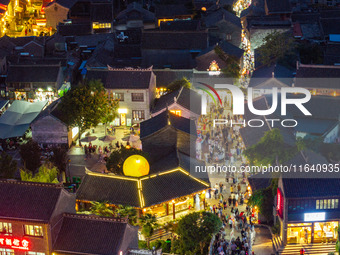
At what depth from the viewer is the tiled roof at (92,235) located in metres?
39.6

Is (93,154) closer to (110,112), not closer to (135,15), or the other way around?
(110,112)

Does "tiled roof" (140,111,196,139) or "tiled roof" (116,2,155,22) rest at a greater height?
"tiled roof" (116,2,155,22)

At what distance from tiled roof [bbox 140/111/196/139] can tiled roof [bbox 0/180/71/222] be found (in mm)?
15862

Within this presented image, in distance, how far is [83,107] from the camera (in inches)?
2434

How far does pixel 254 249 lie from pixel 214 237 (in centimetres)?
288

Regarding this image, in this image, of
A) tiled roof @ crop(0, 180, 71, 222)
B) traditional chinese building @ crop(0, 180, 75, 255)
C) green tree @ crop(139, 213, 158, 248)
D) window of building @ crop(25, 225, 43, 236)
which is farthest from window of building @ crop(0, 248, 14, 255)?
green tree @ crop(139, 213, 158, 248)

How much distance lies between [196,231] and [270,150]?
1176 cm

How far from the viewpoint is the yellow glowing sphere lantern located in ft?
165

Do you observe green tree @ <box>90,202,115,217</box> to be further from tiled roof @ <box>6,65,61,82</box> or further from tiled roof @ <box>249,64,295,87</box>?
tiled roof @ <box>249,64,295,87</box>

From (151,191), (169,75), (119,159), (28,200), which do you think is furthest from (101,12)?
(28,200)

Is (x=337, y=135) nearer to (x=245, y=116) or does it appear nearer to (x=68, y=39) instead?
(x=245, y=116)

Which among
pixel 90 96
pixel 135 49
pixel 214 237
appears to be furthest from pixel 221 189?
pixel 135 49

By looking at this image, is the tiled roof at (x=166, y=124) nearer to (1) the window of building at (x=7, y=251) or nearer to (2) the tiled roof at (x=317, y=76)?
(2) the tiled roof at (x=317, y=76)

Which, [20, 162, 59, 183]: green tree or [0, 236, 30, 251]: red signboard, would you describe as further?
[20, 162, 59, 183]: green tree
